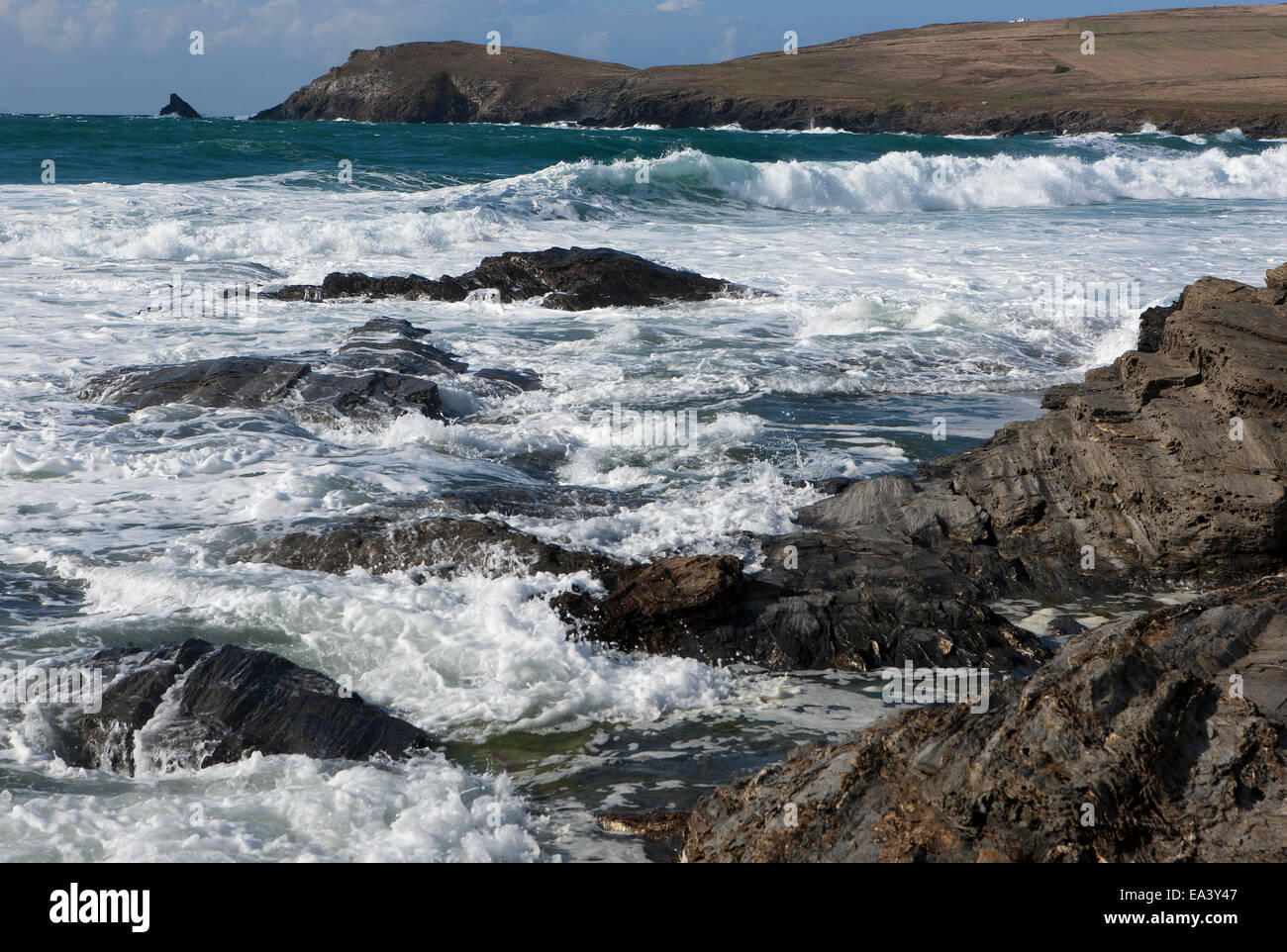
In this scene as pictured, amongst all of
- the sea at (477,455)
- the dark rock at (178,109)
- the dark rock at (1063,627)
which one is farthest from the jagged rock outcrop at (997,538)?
the dark rock at (178,109)

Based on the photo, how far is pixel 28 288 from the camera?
15414 millimetres

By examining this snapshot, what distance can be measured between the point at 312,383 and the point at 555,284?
628 centimetres

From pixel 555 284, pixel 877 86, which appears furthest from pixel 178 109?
pixel 555 284

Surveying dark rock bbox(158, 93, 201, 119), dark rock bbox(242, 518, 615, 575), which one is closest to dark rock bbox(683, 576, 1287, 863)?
dark rock bbox(242, 518, 615, 575)

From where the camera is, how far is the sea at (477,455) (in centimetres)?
423

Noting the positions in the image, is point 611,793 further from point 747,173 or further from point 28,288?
point 747,173

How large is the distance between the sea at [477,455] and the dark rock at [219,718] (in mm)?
101

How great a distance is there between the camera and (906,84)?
246 ft

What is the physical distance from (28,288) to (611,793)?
14.7 m
